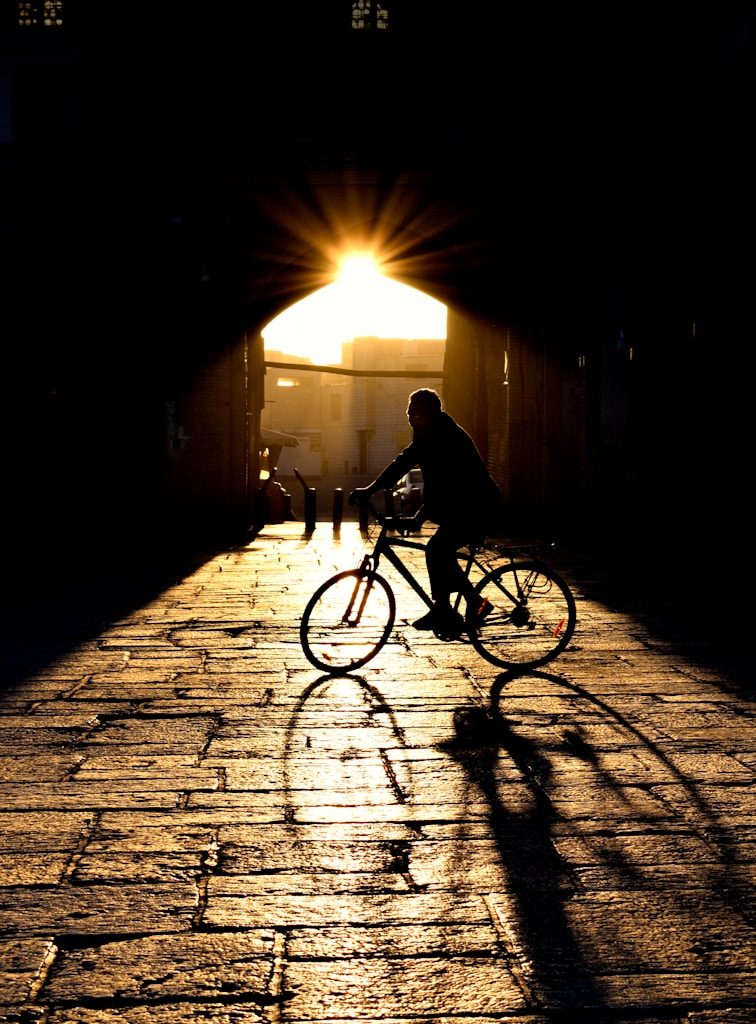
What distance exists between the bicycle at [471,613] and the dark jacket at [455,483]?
0.18m

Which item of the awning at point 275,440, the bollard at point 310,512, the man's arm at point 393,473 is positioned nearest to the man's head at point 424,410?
the man's arm at point 393,473

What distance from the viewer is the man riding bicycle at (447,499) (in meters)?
7.24

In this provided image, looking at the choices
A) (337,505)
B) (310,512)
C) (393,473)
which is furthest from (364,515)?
(393,473)

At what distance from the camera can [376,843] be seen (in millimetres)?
4004

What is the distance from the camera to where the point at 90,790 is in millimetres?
4645

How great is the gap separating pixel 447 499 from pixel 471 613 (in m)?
0.66

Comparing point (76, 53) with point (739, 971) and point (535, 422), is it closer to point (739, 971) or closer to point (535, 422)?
point (535, 422)

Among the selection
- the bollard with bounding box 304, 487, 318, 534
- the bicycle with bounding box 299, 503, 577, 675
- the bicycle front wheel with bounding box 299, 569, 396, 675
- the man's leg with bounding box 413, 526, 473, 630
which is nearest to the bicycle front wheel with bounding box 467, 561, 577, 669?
the bicycle with bounding box 299, 503, 577, 675

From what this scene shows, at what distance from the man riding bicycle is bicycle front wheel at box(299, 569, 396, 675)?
318 millimetres

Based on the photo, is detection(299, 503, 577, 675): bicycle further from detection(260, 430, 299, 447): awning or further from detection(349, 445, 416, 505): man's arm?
detection(260, 430, 299, 447): awning

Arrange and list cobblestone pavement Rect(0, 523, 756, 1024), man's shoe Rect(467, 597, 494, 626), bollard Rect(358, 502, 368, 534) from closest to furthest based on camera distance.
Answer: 1. cobblestone pavement Rect(0, 523, 756, 1024)
2. man's shoe Rect(467, 597, 494, 626)
3. bollard Rect(358, 502, 368, 534)

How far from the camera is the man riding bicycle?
724 cm

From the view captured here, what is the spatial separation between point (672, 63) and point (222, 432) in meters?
8.22

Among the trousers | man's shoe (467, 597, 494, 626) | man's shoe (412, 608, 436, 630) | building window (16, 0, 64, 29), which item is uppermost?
building window (16, 0, 64, 29)
